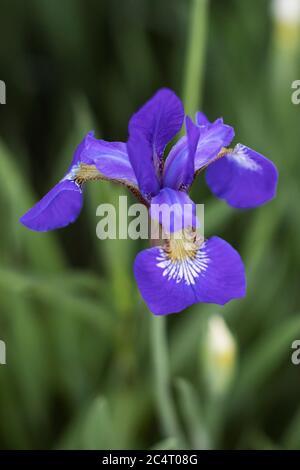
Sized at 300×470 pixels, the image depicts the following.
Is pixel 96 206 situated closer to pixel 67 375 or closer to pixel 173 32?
pixel 67 375

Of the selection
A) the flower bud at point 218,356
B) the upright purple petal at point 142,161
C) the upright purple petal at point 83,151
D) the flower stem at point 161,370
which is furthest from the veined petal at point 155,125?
the flower bud at point 218,356

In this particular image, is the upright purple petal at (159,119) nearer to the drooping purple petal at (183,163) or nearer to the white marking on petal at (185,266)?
the drooping purple petal at (183,163)

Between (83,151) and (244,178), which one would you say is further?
(244,178)

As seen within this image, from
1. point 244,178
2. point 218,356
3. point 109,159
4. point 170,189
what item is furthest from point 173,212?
point 218,356

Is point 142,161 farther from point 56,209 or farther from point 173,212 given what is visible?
point 56,209

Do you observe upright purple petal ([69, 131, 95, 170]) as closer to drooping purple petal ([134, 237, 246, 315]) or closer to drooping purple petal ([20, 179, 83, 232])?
drooping purple petal ([20, 179, 83, 232])
